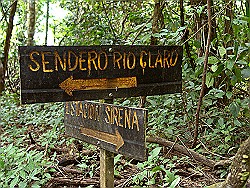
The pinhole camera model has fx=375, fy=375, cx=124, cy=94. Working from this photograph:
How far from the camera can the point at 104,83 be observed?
164 centimetres

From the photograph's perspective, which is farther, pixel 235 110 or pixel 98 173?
pixel 98 173

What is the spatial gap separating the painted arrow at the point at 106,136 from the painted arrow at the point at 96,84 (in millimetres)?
207

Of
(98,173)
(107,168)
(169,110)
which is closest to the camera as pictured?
(107,168)

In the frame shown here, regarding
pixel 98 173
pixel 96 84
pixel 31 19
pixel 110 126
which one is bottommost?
pixel 98 173

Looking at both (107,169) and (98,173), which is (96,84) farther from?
(98,173)

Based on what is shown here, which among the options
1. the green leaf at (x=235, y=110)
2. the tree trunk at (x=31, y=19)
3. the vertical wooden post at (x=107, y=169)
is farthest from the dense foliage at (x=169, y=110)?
the tree trunk at (x=31, y=19)

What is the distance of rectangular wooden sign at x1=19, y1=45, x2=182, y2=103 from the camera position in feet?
4.91

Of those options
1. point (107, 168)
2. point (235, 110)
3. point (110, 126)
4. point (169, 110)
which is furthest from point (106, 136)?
point (169, 110)

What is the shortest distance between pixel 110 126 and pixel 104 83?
19 cm

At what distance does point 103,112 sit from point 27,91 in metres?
0.36

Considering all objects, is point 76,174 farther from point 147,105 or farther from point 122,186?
point 147,105

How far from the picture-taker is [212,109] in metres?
3.00

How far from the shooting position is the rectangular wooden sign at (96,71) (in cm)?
150

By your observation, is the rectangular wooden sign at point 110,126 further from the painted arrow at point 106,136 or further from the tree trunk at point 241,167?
the tree trunk at point 241,167
